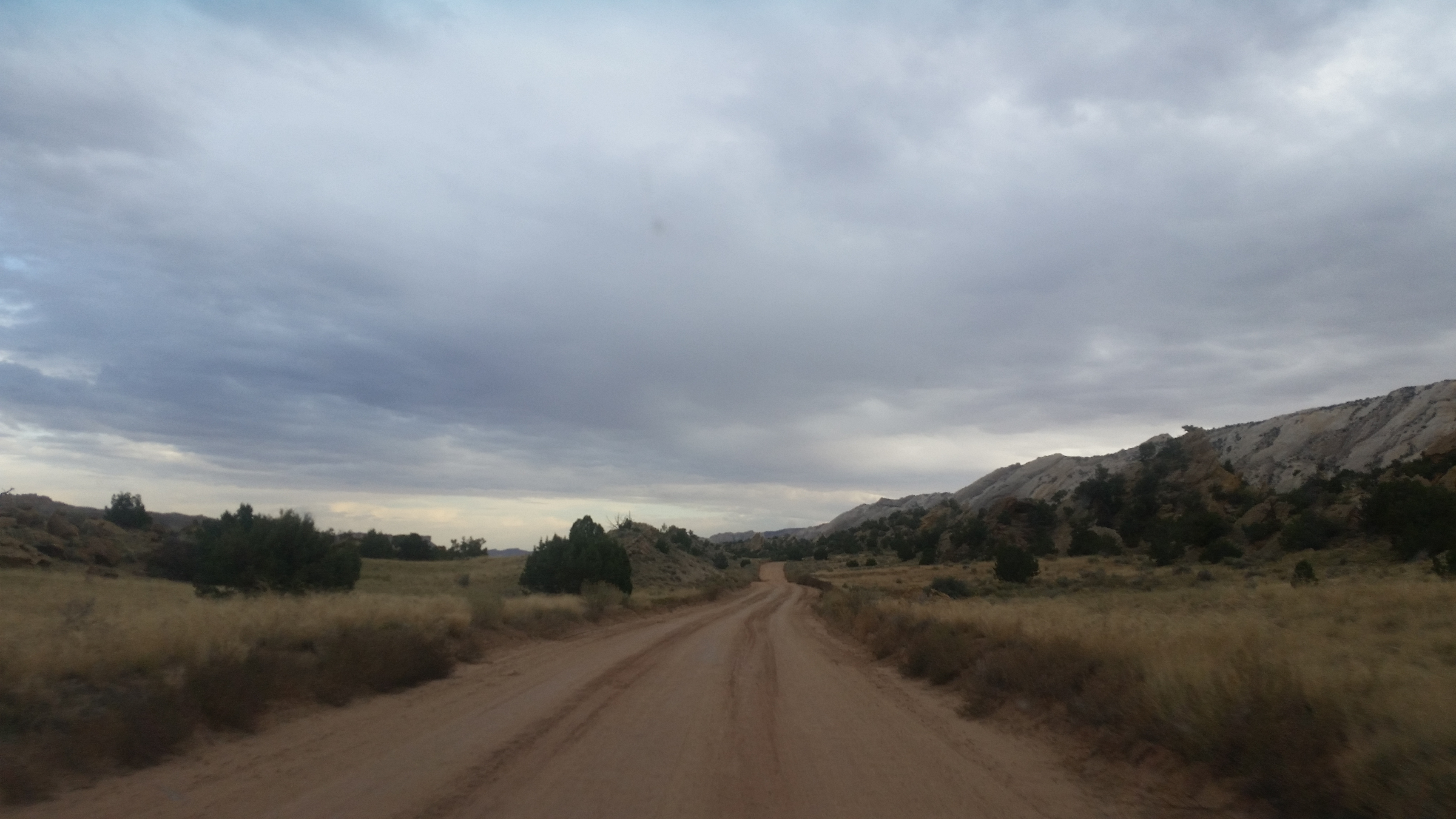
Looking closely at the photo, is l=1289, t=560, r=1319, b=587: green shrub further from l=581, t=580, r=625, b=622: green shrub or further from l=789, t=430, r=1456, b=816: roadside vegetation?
l=581, t=580, r=625, b=622: green shrub

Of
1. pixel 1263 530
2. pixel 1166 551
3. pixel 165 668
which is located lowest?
pixel 165 668

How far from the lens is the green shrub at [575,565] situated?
158 ft

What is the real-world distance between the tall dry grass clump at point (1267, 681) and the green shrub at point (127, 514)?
80211mm

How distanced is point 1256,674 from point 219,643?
43.5ft

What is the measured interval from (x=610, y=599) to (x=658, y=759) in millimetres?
29982

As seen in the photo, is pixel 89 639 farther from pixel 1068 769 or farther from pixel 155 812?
pixel 1068 769

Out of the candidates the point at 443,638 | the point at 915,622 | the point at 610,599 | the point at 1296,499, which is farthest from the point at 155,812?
the point at 1296,499

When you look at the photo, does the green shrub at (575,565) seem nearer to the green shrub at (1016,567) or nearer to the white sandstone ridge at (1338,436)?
the green shrub at (1016,567)

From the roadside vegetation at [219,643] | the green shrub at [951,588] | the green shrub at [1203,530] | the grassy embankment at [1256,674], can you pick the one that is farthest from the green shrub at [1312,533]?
the roadside vegetation at [219,643]

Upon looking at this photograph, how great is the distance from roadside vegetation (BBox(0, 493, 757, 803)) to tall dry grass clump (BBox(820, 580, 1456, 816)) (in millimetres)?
10055

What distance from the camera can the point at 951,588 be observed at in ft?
141

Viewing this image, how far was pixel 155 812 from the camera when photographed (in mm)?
7254

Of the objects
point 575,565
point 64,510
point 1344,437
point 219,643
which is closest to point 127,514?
point 64,510

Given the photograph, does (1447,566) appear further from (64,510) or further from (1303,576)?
(64,510)
